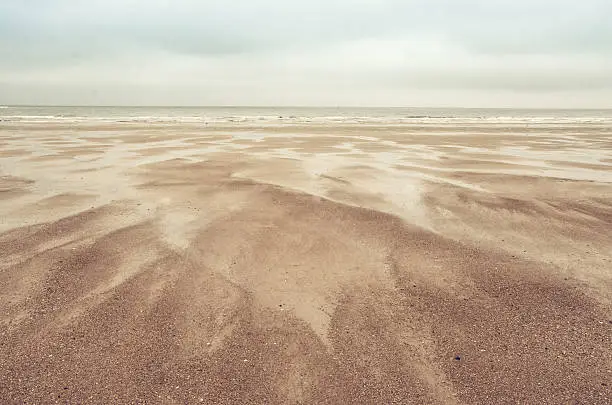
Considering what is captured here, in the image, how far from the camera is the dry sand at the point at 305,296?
3.59 metres

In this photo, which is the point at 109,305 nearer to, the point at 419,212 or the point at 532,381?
the point at 532,381

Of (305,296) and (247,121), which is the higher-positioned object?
(305,296)

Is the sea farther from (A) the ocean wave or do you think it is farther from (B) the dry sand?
(B) the dry sand

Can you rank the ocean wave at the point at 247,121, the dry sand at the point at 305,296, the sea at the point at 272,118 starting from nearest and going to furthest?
the dry sand at the point at 305,296 → the ocean wave at the point at 247,121 → the sea at the point at 272,118

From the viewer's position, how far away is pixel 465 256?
6512mm

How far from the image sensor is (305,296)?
16.8 feet

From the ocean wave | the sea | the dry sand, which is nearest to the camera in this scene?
the dry sand

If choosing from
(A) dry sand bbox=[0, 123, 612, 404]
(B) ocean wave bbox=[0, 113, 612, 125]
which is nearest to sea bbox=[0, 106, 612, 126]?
(B) ocean wave bbox=[0, 113, 612, 125]

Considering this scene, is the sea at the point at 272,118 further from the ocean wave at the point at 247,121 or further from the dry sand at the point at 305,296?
the dry sand at the point at 305,296

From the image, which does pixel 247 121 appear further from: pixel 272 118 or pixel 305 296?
pixel 305 296

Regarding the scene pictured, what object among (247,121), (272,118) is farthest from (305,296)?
(272,118)

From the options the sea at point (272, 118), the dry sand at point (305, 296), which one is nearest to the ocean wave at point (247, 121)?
the sea at point (272, 118)

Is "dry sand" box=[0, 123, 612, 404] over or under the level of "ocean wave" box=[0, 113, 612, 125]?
over

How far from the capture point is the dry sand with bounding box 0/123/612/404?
11.8 ft
